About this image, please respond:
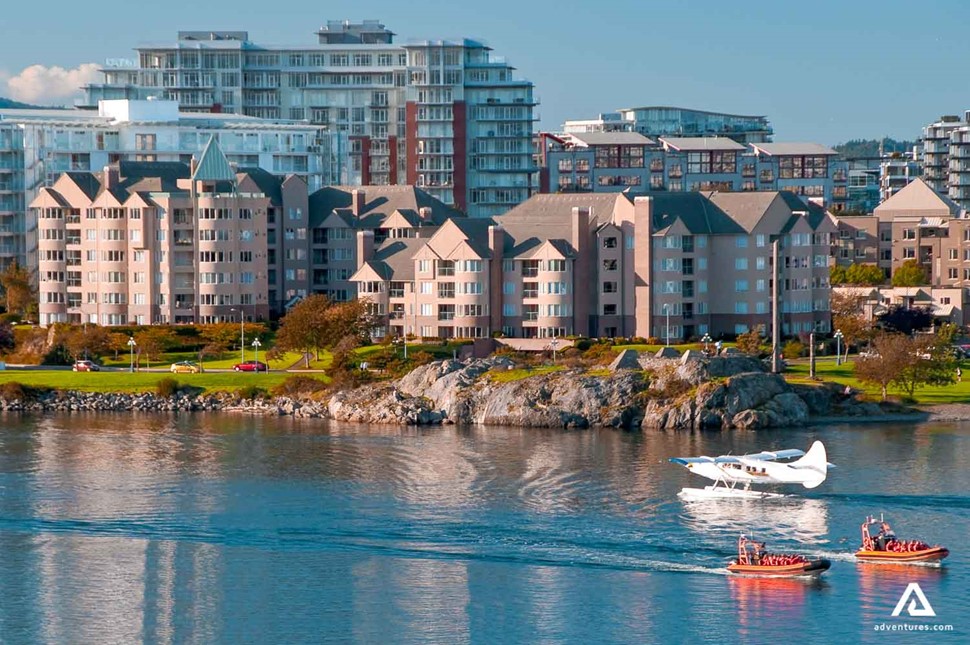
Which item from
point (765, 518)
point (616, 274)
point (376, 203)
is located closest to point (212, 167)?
point (376, 203)

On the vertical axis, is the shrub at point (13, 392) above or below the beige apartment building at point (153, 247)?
below

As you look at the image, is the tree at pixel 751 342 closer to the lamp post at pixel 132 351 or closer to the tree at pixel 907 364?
the tree at pixel 907 364

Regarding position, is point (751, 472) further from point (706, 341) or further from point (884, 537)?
point (706, 341)

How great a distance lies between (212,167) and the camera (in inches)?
5807

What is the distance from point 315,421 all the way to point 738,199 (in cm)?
4576

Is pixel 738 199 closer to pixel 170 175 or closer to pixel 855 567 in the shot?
pixel 170 175

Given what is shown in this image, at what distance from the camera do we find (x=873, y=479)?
84.5 meters

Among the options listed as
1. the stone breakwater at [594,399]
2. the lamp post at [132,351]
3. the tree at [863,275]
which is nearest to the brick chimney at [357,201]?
the lamp post at [132,351]

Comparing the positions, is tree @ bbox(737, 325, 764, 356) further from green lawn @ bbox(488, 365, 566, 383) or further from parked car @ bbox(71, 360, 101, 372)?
parked car @ bbox(71, 360, 101, 372)

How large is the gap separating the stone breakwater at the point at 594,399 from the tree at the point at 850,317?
79.8 feet

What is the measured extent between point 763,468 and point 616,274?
183 feet

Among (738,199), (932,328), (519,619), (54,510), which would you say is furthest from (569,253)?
(519,619)

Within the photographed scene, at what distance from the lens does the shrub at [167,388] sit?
118m

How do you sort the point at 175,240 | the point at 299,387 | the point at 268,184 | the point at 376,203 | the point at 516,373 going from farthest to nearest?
the point at 376,203
the point at 268,184
the point at 175,240
the point at 299,387
the point at 516,373
